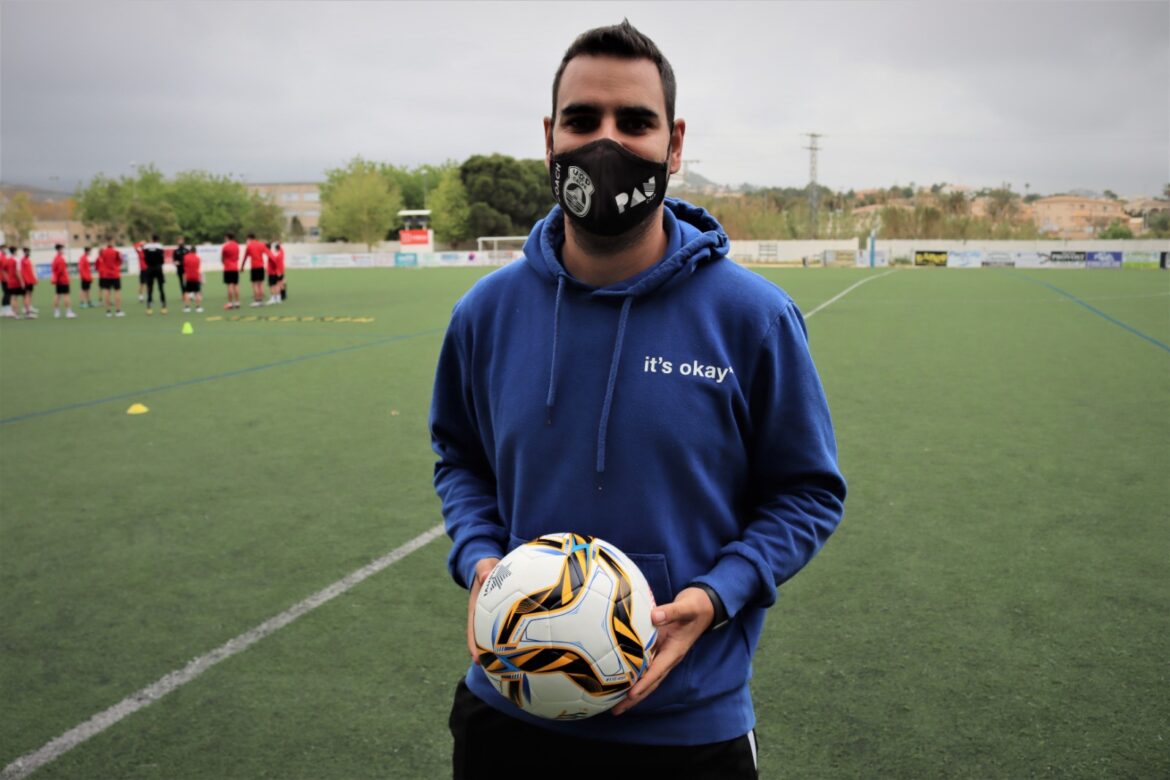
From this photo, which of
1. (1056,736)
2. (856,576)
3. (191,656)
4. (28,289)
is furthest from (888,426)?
(28,289)

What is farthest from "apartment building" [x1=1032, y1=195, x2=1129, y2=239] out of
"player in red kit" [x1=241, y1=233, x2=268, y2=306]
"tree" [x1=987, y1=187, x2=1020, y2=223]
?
"player in red kit" [x1=241, y1=233, x2=268, y2=306]

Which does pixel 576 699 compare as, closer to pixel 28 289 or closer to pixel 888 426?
pixel 888 426

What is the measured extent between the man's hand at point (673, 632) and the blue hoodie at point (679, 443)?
0.19 ft

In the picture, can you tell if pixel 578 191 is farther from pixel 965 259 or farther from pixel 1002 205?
pixel 1002 205

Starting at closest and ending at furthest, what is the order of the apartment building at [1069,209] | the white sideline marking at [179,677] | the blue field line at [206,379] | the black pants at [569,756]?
the black pants at [569,756] < the white sideline marking at [179,677] < the blue field line at [206,379] < the apartment building at [1069,209]

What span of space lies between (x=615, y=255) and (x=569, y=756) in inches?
40.5

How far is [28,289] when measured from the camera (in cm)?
2389

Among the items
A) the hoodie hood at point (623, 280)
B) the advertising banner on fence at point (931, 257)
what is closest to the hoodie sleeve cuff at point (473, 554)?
the hoodie hood at point (623, 280)

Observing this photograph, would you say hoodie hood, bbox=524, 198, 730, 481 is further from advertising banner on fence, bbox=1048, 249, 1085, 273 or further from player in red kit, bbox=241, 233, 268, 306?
advertising banner on fence, bbox=1048, 249, 1085, 273

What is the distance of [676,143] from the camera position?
2031mm

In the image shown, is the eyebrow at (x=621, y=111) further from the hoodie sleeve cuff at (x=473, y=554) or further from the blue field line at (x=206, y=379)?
the blue field line at (x=206, y=379)

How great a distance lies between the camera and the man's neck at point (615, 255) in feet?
6.41

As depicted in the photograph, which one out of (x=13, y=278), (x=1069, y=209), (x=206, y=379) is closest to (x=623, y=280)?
(x=206, y=379)

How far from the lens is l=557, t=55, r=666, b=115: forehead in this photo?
1.83 metres
